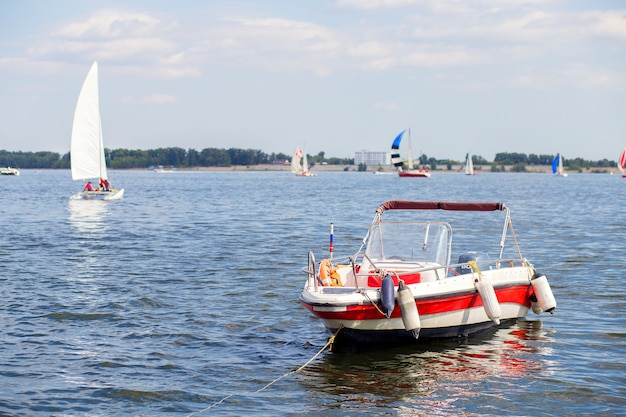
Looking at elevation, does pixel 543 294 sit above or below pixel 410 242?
below

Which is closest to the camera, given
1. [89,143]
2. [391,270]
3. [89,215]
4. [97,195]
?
[391,270]

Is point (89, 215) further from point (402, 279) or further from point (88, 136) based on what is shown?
point (402, 279)

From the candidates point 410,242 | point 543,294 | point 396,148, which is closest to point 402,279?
point 410,242

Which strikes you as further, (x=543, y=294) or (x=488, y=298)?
(x=543, y=294)

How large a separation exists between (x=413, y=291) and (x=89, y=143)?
166ft

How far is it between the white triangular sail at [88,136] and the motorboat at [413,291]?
46.6 metres

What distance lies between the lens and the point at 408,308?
1370cm

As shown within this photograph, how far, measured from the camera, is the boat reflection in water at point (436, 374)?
39.1 ft

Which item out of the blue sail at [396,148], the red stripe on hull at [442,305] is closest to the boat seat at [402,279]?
the red stripe on hull at [442,305]

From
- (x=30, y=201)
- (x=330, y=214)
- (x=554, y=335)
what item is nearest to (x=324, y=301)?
(x=554, y=335)

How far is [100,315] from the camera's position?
1747 cm

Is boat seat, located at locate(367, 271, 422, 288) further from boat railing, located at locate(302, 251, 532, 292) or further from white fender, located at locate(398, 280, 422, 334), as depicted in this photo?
white fender, located at locate(398, 280, 422, 334)

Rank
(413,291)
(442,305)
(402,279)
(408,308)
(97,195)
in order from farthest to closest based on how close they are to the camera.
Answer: (97,195)
(402,279)
(442,305)
(413,291)
(408,308)

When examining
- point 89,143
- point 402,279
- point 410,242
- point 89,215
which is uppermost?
point 89,143
